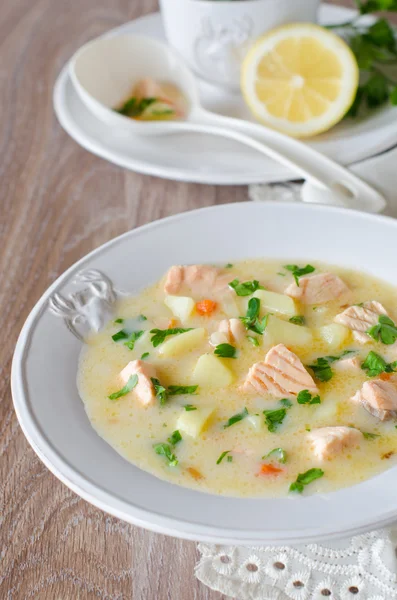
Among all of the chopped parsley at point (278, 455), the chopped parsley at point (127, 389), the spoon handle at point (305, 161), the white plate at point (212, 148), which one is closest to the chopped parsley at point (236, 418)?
the chopped parsley at point (278, 455)

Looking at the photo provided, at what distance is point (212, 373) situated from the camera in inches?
71.0

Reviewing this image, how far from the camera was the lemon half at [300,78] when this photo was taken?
2.75 metres

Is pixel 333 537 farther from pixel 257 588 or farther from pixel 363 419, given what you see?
pixel 363 419

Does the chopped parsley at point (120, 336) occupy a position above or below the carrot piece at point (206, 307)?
below

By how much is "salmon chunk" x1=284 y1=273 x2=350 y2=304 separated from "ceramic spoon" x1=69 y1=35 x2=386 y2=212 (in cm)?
49

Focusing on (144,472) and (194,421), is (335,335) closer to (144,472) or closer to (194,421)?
(194,421)

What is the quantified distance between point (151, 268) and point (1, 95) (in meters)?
1.65

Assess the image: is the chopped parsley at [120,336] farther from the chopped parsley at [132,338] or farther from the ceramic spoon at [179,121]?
the ceramic spoon at [179,121]

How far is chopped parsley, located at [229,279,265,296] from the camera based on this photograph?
2059mm

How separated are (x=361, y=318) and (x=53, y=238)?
1.13m

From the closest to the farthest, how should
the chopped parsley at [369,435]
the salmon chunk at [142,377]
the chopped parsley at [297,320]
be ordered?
1. the chopped parsley at [369,435]
2. the salmon chunk at [142,377]
3. the chopped parsley at [297,320]

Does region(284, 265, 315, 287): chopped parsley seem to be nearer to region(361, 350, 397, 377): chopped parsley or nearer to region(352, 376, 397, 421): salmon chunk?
region(361, 350, 397, 377): chopped parsley

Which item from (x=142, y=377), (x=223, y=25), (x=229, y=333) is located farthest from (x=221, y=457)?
(x=223, y=25)

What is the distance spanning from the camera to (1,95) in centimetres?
342
